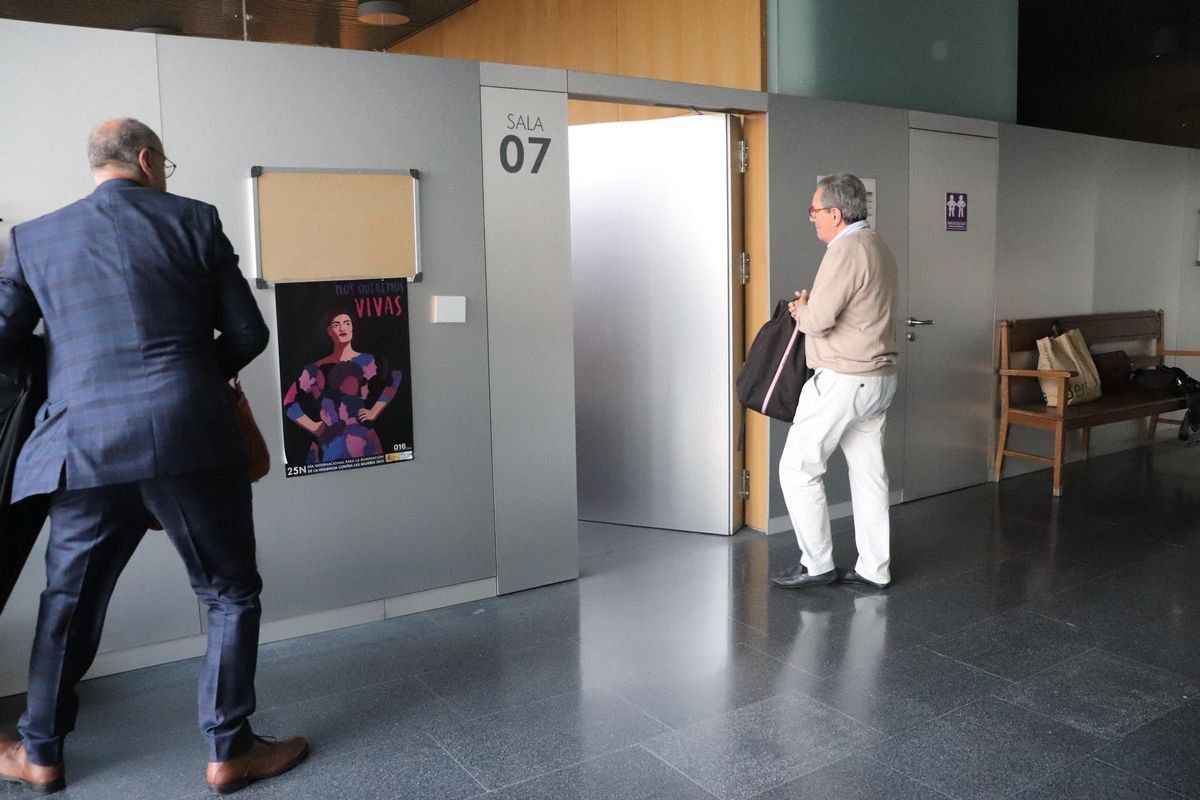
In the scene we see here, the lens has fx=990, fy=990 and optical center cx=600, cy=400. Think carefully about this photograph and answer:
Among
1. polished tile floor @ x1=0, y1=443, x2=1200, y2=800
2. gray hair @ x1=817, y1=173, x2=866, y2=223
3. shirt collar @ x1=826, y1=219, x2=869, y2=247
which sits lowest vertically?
polished tile floor @ x1=0, y1=443, x2=1200, y2=800

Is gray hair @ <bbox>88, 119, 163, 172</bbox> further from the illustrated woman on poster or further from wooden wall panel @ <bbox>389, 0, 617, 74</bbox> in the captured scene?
wooden wall panel @ <bbox>389, 0, 617, 74</bbox>

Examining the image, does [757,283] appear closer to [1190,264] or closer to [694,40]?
[694,40]

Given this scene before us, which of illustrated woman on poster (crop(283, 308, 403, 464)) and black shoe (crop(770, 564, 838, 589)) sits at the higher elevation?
illustrated woman on poster (crop(283, 308, 403, 464))

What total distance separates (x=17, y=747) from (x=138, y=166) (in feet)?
5.21

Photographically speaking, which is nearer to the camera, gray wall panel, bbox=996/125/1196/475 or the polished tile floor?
the polished tile floor

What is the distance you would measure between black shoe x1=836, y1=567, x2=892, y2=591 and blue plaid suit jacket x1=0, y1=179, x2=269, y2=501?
278 cm

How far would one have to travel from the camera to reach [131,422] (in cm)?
236

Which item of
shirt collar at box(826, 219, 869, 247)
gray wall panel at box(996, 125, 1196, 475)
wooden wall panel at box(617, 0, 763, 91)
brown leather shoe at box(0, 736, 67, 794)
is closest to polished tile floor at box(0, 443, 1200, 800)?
brown leather shoe at box(0, 736, 67, 794)

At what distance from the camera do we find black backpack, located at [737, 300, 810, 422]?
4102mm

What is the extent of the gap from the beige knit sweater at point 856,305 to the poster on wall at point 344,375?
1.63 metres

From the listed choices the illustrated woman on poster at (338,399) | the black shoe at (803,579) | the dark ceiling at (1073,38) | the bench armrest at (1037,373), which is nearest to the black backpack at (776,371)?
the black shoe at (803,579)

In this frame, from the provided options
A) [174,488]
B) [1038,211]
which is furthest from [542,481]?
[1038,211]

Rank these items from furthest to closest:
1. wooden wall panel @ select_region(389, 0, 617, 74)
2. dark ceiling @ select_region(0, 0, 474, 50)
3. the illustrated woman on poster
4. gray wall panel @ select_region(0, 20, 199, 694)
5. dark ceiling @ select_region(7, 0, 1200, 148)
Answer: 1. dark ceiling @ select_region(0, 0, 474, 50)
2. dark ceiling @ select_region(7, 0, 1200, 148)
3. wooden wall panel @ select_region(389, 0, 617, 74)
4. the illustrated woman on poster
5. gray wall panel @ select_region(0, 20, 199, 694)

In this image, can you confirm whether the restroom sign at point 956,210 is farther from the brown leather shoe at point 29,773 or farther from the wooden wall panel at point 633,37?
the brown leather shoe at point 29,773
